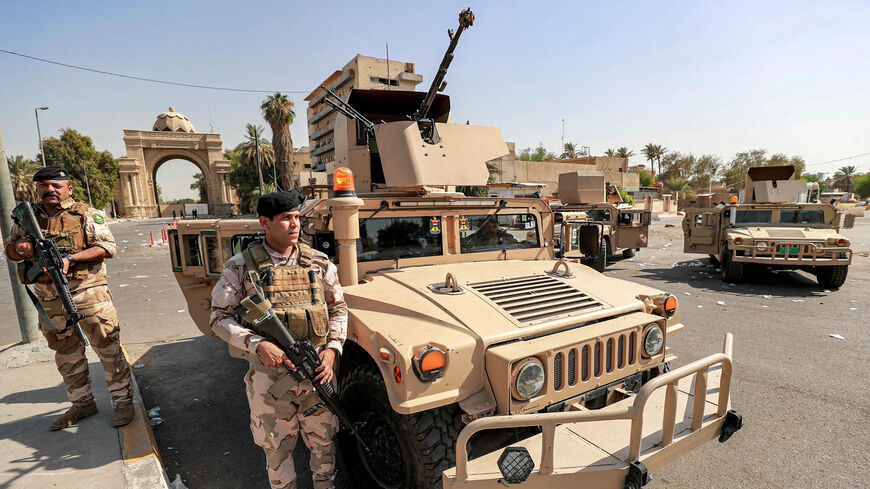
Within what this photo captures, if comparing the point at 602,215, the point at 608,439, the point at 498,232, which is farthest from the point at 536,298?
the point at 602,215

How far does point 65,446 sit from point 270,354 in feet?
6.42

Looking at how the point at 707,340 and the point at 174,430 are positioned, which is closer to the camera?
the point at 174,430

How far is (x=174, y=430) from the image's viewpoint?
3.41 meters

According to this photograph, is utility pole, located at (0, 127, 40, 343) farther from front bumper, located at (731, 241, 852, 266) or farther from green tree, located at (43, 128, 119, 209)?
green tree, located at (43, 128, 119, 209)

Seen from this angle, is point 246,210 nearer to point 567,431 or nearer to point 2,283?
point 2,283

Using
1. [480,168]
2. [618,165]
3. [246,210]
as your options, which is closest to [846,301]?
[480,168]

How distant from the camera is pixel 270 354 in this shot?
2.04m

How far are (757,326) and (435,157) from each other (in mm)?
5146

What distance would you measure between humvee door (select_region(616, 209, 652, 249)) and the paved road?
2660mm

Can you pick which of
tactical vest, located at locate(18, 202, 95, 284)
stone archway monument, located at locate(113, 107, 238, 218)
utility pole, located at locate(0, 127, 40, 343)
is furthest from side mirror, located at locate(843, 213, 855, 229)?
stone archway monument, located at locate(113, 107, 238, 218)

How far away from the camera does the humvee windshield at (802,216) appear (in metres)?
8.46

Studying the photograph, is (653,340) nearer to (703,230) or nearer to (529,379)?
(529,379)

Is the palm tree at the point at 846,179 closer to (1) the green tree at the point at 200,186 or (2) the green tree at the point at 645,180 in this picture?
(2) the green tree at the point at 645,180

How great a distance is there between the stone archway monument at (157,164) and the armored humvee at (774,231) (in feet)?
178
